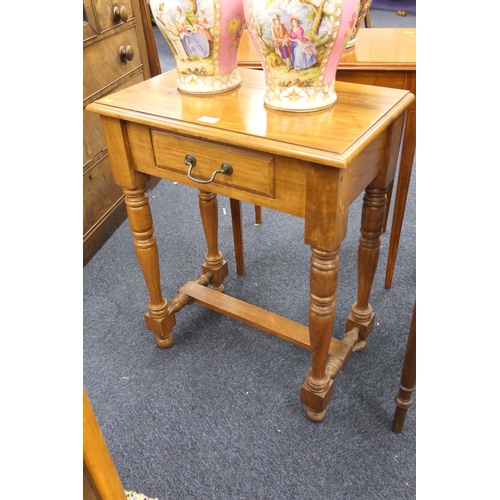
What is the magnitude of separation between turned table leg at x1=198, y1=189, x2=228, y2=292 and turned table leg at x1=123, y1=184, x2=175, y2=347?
0.26m

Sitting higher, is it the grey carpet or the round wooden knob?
the round wooden knob

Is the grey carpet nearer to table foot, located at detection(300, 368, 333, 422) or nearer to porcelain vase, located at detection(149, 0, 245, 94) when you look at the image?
table foot, located at detection(300, 368, 333, 422)

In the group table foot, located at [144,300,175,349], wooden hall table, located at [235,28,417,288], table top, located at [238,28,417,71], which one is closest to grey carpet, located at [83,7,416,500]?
table foot, located at [144,300,175,349]

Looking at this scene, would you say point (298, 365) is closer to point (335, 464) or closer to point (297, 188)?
point (335, 464)

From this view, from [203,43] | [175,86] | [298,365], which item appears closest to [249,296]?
[298,365]

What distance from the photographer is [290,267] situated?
170 centimetres

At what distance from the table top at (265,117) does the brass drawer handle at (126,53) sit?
0.86 metres

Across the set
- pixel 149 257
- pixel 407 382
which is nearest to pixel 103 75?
pixel 149 257

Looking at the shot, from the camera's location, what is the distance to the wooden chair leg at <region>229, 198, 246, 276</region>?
58.9 inches

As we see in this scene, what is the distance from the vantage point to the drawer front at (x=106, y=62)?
5.52 ft

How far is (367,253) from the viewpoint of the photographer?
1.19 metres

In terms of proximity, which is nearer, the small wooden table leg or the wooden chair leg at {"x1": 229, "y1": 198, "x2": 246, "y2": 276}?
the small wooden table leg

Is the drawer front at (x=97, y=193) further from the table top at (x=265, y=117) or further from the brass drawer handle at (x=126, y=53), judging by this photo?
the table top at (x=265, y=117)

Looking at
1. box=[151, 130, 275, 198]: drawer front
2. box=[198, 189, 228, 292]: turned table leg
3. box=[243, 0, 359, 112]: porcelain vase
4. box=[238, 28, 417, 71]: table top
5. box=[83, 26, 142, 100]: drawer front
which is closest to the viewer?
box=[243, 0, 359, 112]: porcelain vase
